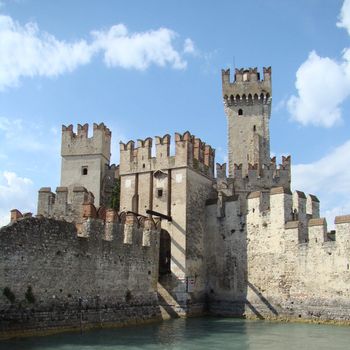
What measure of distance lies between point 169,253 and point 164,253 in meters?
0.35

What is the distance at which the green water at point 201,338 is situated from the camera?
58.3 feet

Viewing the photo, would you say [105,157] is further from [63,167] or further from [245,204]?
[245,204]

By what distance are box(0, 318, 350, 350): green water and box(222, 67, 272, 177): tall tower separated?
68.2 ft

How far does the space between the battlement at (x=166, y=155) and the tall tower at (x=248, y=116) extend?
1183 cm

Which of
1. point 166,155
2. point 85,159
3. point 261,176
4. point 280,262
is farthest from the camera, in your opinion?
point 261,176

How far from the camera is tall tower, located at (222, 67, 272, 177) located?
4372 centimetres

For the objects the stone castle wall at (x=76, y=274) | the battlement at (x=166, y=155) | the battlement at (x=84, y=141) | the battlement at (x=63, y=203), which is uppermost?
the battlement at (x=84, y=141)

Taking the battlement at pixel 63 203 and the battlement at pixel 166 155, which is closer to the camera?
the battlement at pixel 63 203

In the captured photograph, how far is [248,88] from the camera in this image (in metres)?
45.3

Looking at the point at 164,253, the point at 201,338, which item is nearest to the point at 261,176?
the point at 164,253

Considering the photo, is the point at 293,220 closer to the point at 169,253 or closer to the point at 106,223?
the point at 169,253

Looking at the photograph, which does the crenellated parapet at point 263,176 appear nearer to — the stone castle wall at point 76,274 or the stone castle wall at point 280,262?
the stone castle wall at point 280,262

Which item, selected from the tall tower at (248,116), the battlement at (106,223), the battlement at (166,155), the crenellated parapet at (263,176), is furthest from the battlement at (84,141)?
the tall tower at (248,116)

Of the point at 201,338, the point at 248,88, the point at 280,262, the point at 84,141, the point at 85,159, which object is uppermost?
the point at 248,88
